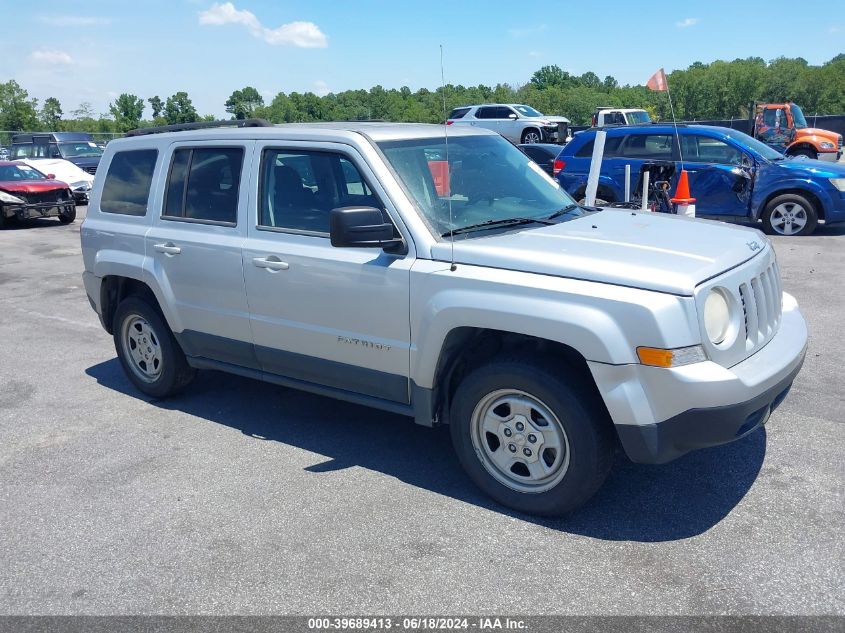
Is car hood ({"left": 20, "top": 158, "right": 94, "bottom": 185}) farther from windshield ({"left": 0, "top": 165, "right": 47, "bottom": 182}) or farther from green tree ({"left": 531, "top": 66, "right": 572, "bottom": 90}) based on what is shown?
green tree ({"left": 531, "top": 66, "right": 572, "bottom": 90})

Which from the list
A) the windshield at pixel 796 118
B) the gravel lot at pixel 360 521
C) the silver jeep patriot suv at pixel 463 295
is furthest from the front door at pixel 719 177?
the windshield at pixel 796 118

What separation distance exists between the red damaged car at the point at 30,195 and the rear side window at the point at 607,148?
11.8 m

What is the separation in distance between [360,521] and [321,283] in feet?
4.43

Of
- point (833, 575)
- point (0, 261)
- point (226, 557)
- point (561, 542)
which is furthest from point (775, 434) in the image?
point (0, 261)

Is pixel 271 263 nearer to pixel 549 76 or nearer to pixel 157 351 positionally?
pixel 157 351

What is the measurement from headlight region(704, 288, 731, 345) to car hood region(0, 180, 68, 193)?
56.4 feet

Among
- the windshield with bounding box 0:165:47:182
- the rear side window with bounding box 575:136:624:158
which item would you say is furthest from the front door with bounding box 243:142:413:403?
the windshield with bounding box 0:165:47:182

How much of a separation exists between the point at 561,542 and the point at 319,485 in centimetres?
143

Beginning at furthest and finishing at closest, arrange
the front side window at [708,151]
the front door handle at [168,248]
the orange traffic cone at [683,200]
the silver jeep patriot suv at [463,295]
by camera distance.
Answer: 1. the front side window at [708,151]
2. the orange traffic cone at [683,200]
3. the front door handle at [168,248]
4. the silver jeep patriot suv at [463,295]

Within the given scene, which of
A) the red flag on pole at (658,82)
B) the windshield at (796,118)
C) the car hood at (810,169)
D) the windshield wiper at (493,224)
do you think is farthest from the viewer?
the windshield at (796,118)

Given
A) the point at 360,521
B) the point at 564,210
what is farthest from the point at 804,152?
the point at 360,521

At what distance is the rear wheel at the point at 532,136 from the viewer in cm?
2770

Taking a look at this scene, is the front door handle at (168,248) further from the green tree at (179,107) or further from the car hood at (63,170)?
the green tree at (179,107)

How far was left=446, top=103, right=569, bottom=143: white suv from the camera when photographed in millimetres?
27641
